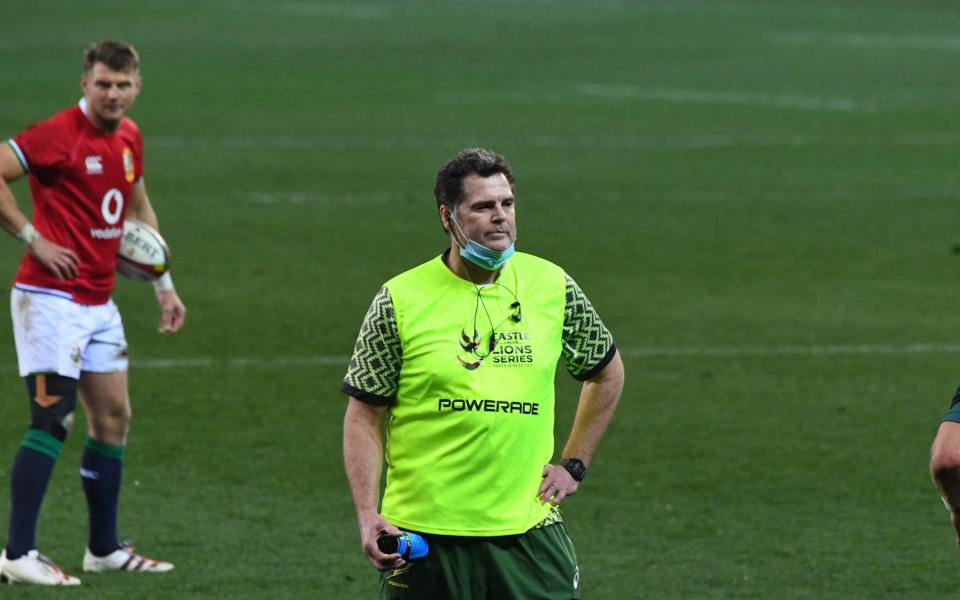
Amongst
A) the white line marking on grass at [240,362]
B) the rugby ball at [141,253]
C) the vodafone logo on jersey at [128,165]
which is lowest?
the white line marking on grass at [240,362]

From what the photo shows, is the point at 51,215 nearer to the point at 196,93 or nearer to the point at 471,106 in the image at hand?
the point at 471,106

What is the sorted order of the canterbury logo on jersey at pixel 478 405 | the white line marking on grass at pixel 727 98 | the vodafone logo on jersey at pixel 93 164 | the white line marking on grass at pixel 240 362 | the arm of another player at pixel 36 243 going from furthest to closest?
the white line marking on grass at pixel 727 98 < the white line marking on grass at pixel 240 362 < the vodafone logo on jersey at pixel 93 164 < the arm of another player at pixel 36 243 < the canterbury logo on jersey at pixel 478 405

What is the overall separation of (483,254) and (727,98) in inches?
897

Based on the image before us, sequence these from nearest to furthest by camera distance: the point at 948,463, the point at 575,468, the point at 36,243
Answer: the point at 948,463, the point at 575,468, the point at 36,243

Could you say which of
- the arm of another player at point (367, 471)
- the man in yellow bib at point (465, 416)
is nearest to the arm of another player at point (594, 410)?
the man in yellow bib at point (465, 416)

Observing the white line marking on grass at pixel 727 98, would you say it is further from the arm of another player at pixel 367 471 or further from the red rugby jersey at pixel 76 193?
the arm of another player at pixel 367 471

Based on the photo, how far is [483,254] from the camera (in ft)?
19.8

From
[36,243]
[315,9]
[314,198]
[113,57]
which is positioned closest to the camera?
[36,243]

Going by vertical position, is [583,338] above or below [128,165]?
below

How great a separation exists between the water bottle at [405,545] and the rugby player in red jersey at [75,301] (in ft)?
10.1

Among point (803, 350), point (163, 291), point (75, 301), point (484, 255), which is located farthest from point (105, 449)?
Result: point (803, 350)

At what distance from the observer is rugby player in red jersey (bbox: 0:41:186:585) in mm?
8516

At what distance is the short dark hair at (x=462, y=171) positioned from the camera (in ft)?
20.0

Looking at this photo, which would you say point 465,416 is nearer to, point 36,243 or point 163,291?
point 36,243
